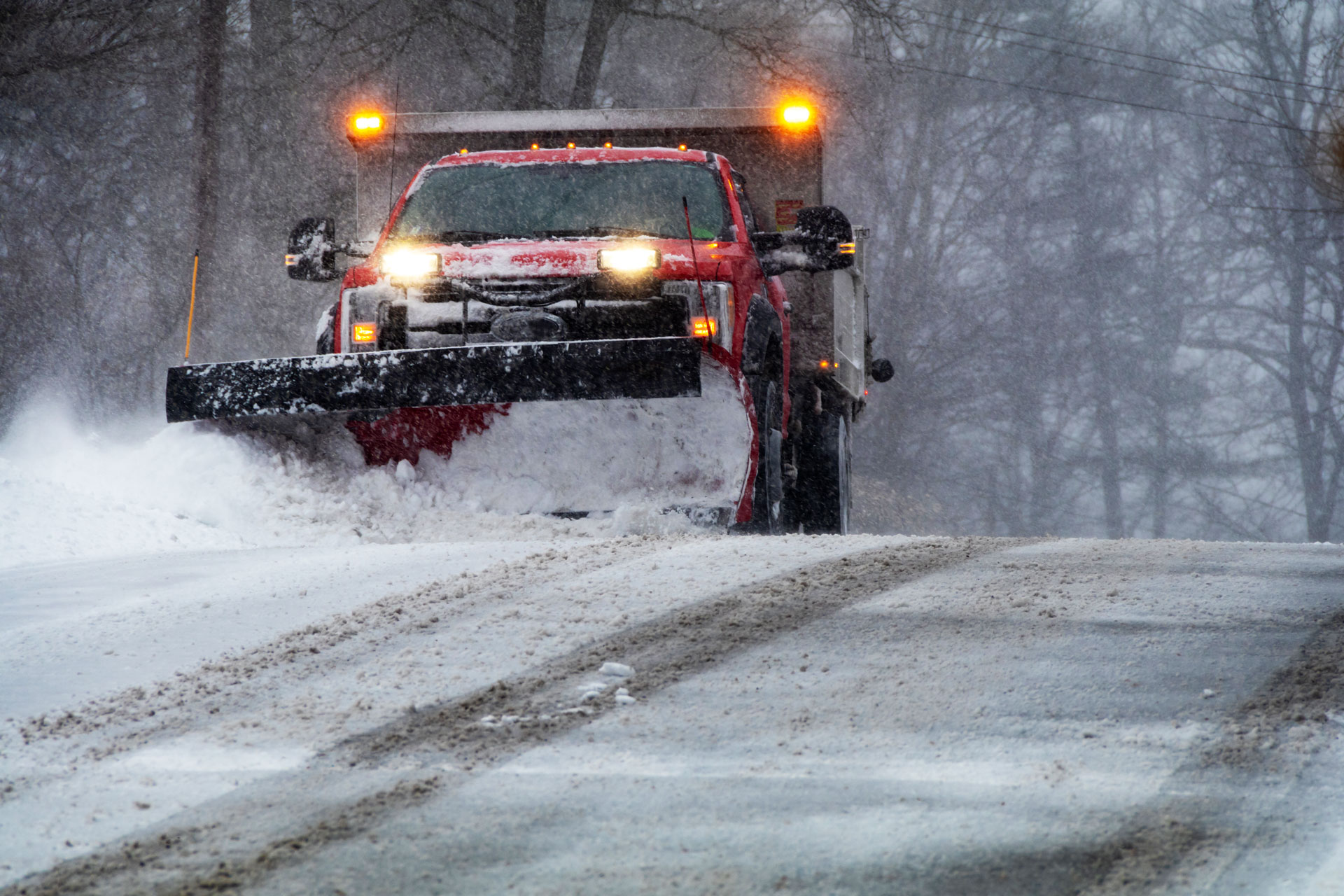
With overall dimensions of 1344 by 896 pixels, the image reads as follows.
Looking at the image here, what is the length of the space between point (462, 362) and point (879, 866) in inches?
156

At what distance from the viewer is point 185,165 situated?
2202 cm

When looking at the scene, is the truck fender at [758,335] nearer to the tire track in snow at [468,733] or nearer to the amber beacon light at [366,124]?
the tire track in snow at [468,733]

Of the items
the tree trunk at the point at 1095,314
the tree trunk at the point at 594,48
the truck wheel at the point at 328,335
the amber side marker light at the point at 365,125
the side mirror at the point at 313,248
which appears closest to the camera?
the truck wheel at the point at 328,335

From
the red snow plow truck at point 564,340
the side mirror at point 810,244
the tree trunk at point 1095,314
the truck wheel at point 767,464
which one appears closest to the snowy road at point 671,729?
the red snow plow truck at point 564,340

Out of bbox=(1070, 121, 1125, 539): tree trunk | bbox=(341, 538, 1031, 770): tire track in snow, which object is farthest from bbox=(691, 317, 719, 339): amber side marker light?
bbox=(1070, 121, 1125, 539): tree trunk

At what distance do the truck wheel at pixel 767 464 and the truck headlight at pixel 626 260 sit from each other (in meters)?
0.87

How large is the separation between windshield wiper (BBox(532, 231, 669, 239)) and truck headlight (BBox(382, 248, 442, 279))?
0.79 m

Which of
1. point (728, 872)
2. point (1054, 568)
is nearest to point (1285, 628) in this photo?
point (1054, 568)

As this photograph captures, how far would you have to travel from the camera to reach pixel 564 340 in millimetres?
6090

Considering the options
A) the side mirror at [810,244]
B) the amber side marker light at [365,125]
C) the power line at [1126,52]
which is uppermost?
the power line at [1126,52]

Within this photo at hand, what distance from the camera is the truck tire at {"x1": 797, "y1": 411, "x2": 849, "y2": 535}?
9242 millimetres

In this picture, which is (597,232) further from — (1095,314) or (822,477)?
(1095,314)

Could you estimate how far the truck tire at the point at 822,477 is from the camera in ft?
30.3

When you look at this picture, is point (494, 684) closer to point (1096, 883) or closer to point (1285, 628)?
point (1096, 883)
